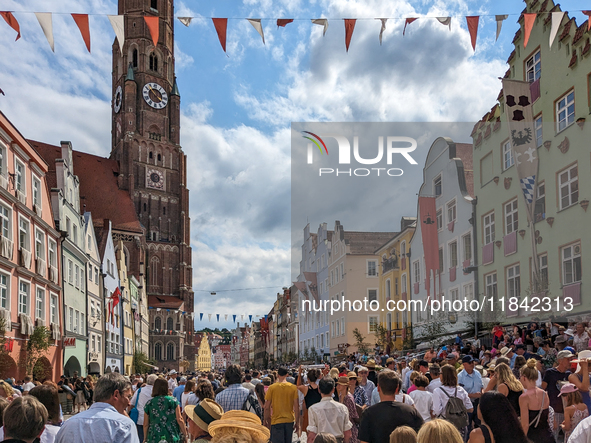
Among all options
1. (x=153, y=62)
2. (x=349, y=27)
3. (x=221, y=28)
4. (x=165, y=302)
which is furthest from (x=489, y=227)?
(x=153, y=62)

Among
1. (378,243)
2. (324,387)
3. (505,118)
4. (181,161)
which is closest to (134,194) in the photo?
(181,161)

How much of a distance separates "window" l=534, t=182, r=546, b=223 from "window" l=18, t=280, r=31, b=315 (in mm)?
19406

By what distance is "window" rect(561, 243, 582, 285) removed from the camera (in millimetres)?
19734

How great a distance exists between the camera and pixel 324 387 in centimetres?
766

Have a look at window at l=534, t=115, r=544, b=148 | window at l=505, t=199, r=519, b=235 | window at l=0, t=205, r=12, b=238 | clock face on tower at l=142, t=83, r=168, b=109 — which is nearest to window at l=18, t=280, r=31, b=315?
window at l=0, t=205, r=12, b=238

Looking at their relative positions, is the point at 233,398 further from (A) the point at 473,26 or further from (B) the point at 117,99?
(B) the point at 117,99

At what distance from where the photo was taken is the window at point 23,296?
24.9m

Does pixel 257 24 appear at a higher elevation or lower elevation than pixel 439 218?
higher

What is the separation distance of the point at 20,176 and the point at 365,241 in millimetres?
27510

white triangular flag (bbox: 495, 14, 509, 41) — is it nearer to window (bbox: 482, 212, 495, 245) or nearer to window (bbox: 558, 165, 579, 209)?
window (bbox: 558, 165, 579, 209)

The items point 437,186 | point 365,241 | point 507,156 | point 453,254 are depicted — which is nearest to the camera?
point 507,156

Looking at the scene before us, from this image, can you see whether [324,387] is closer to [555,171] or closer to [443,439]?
[443,439]

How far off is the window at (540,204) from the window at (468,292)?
5700 millimetres

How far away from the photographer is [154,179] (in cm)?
9431
